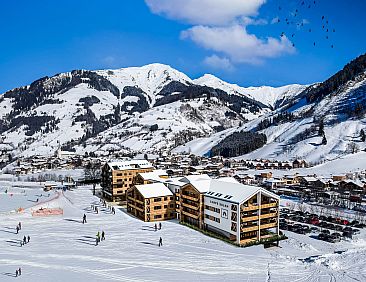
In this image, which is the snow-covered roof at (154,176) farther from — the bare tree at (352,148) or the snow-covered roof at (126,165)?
the bare tree at (352,148)

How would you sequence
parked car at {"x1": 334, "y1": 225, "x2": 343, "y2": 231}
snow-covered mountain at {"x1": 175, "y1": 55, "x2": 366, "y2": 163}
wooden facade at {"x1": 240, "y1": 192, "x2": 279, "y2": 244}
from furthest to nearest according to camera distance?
snow-covered mountain at {"x1": 175, "y1": 55, "x2": 366, "y2": 163}, parked car at {"x1": 334, "y1": 225, "x2": 343, "y2": 231}, wooden facade at {"x1": 240, "y1": 192, "x2": 279, "y2": 244}

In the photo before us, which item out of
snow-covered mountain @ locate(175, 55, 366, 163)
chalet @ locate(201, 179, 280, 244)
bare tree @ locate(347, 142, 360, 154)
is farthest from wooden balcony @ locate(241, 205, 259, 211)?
bare tree @ locate(347, 142, 360, 154)

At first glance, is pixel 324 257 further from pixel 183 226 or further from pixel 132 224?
pixel 132 224

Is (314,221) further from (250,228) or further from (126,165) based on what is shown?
(126,165)

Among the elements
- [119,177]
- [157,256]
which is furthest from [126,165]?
[157,256]

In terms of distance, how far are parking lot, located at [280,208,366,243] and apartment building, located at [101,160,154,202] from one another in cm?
2775

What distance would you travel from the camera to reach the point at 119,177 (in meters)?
65.3

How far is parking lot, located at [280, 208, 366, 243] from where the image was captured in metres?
40.1

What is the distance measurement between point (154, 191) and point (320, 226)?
69.6 feet

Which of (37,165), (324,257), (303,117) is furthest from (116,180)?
(303,117)

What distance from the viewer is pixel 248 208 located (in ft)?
128

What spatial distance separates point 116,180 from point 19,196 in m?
23.2

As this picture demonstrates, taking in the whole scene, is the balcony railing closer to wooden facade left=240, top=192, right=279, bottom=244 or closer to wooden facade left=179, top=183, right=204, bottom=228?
wooden facade left=240, top=192, right=279, bottom=244

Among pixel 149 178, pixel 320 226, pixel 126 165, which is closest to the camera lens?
pixel 320 226
